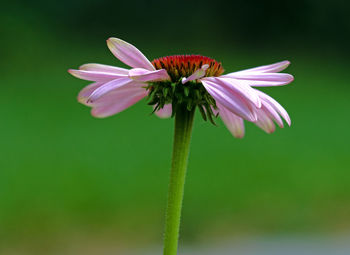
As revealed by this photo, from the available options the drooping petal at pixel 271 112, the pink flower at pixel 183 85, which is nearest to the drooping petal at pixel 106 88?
the pink flower at pixel 183 85

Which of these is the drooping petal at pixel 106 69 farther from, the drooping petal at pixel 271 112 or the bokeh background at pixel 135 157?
the bokeh background at pixel 135 157

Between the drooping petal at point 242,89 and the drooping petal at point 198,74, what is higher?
the drooping petal at point 198,74

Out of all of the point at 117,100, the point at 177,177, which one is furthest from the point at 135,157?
the point at 177,177

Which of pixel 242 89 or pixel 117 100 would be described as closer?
pixel 242 89

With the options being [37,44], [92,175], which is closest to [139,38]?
[37,44]

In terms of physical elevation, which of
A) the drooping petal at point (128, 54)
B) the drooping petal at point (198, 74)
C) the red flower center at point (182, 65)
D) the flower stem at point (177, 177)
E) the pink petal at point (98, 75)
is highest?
the red flower center at point (182, 65)

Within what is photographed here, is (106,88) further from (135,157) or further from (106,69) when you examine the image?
(135,157)

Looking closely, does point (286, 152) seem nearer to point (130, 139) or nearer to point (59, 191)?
point (130, 139)
